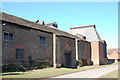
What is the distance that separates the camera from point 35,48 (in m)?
21.8

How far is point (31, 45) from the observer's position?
21.1 m

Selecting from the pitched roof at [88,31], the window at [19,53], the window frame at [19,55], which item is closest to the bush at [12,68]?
the window frame at [19,55]

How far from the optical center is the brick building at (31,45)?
58.0ft

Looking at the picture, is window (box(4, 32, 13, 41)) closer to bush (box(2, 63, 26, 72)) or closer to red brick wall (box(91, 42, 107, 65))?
bush (box(2, 63, 26, 72))

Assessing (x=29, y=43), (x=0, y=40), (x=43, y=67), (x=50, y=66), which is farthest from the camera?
(x=50, y=66)

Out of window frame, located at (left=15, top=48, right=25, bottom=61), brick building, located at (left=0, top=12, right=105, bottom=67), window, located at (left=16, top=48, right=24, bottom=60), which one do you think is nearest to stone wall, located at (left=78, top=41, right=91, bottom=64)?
brick building, located at (left=0, top=12, right=105, bottom=67)

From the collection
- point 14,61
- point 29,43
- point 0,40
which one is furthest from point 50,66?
point 0,40

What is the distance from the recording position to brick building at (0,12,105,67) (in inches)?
696

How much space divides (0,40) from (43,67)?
826cm

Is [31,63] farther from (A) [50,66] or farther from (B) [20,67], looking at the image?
(A) [50,66]

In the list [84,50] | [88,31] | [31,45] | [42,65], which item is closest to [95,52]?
[84,50]

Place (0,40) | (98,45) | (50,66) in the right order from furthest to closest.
→ (98,45) < (50,66) < (0,40)

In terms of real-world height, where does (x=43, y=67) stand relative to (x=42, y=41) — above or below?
below

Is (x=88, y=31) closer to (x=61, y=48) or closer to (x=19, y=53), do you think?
(x=61, y=48)
